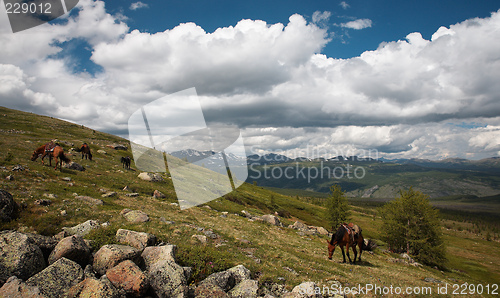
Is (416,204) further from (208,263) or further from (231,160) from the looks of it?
(208,263)

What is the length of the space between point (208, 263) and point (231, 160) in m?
8.99

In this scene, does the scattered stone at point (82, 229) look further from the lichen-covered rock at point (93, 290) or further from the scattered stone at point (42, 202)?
the scattered stone at point (42, 202)

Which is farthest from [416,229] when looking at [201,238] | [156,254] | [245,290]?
[156,254]

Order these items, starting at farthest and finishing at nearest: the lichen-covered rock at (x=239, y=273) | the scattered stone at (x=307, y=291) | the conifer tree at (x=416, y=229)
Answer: the conifer tree at (x=416, y=229) → the lichen-covered rock at (x=239, y=273) → the scattered stone at (x=307, y=291)

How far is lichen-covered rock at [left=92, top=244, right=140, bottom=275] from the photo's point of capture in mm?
10359

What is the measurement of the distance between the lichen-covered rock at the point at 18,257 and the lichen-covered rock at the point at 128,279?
3.47m

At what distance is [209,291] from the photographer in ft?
34.6

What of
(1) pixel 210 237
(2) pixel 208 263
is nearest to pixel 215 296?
(2) pixel 208 263

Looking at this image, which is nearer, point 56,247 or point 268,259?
point 56,247

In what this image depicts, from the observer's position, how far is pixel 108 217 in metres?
18.4

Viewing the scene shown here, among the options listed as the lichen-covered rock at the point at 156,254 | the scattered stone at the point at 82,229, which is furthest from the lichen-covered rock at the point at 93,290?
the scattered stone at the point at 82,229

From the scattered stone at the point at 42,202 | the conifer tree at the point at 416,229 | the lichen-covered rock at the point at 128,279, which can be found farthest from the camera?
the conifer tree at the point at 416,229

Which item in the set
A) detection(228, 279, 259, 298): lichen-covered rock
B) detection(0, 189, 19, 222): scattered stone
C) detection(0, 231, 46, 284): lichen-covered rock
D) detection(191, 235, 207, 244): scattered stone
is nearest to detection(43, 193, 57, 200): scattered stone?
detection(0, 189, 19, 222): scattered stone

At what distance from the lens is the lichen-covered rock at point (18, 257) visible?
Answer: 8.94m
